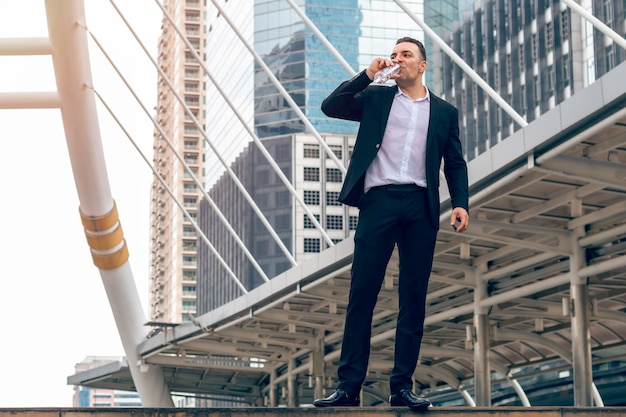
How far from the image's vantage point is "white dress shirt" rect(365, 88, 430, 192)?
5926mm

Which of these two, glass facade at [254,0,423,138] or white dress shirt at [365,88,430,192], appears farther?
glass facade at [254,0,423,138]

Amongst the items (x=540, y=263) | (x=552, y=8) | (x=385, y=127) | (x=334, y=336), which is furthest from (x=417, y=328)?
(x=552, y=8)

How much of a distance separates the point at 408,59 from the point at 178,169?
133304 millimetres

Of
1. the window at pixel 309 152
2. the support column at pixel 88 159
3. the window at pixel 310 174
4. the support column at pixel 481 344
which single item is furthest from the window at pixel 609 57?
the support column at pixel 481 344

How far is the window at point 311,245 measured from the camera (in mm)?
98750

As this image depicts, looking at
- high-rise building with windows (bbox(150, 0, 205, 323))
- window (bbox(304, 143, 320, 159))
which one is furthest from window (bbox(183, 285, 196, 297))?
window (bbox(304, 143, 320, 159))

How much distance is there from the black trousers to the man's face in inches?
21.8

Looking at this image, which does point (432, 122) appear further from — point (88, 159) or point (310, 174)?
point (310, 174)

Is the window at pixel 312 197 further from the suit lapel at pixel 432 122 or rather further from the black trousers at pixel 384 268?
the black trousers at pixel 384 268

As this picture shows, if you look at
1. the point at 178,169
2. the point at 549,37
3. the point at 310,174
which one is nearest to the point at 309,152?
the point at 310,174

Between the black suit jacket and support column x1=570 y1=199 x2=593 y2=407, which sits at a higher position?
support column x1=570 y1=199 x2=593 y2=407

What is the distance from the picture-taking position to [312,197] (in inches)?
3964

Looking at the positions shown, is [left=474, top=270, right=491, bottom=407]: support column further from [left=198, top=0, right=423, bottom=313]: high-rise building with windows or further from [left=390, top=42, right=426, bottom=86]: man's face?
[left=198, top=0, right=423, bottom=313]: high-rise building with windows

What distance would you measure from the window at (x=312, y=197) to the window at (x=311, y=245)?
126 inches
